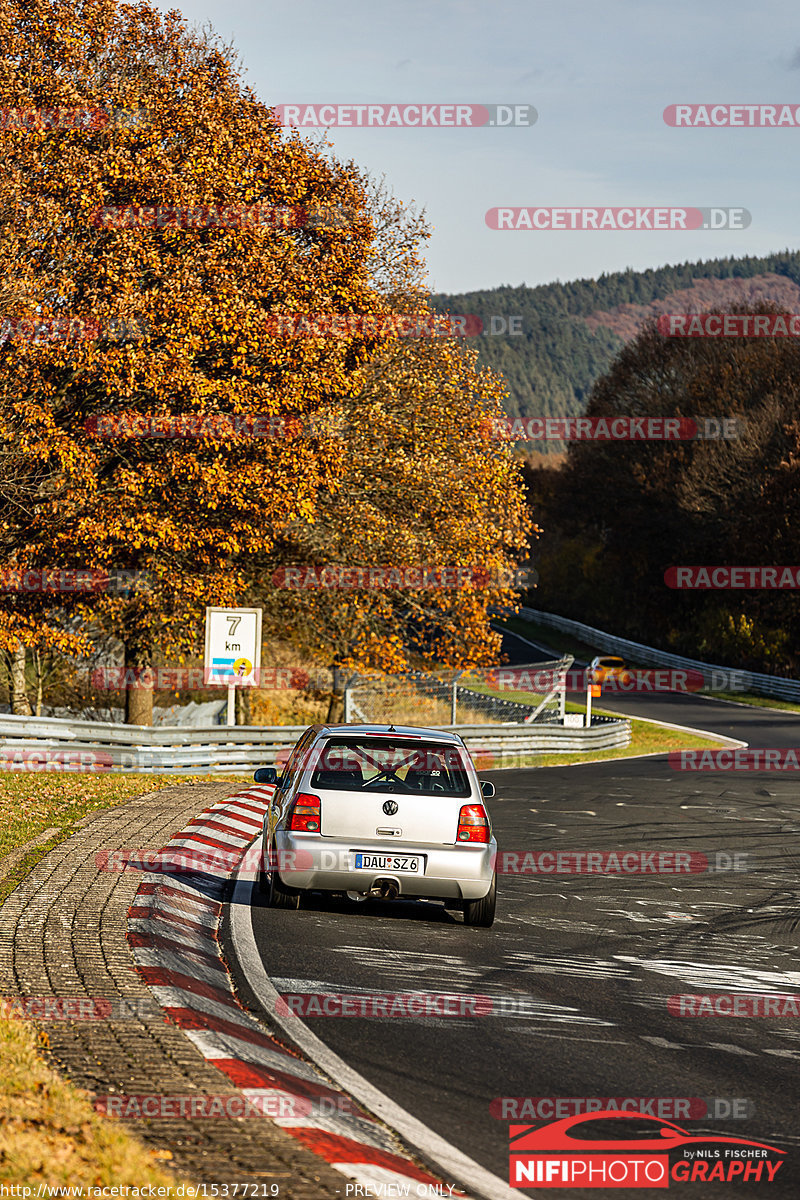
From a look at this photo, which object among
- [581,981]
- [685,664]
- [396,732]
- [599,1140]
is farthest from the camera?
[685,664]

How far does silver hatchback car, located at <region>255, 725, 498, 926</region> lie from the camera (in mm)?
9469

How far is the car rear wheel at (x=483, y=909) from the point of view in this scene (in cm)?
970

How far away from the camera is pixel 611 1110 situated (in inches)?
218

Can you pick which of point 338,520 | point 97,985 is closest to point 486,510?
point 338,520

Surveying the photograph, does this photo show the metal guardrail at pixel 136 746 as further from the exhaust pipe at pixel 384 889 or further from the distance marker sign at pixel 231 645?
the exhaust pipe at pixel 384 889

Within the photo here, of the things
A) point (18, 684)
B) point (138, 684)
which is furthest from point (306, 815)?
point (18, 684)

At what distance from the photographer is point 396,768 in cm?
1017

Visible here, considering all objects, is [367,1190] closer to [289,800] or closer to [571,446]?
[289,800]

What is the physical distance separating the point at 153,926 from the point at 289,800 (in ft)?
5.14

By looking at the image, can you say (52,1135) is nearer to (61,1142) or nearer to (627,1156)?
(61,1142)

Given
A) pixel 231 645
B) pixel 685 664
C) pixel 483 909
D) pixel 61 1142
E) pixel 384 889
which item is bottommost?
pixel 483 909

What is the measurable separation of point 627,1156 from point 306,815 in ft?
16.0

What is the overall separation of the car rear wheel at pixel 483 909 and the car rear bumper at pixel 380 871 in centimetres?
11

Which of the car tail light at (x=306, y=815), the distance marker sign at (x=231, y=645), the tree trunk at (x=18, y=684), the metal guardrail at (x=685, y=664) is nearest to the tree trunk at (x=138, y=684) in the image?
the distance marker sign at (x=231, y=645)
